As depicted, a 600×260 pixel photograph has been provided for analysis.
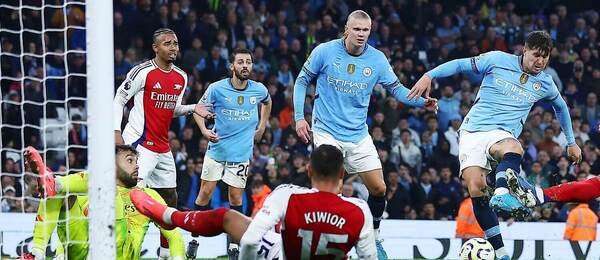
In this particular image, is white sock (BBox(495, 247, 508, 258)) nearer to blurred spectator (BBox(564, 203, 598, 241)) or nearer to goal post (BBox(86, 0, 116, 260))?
goal post (BBox(86, 0, 116, 260))

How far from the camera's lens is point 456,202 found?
1812 centimetres

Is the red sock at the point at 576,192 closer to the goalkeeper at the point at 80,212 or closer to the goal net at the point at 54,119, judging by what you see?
the goalkeeper at the point at 80,212

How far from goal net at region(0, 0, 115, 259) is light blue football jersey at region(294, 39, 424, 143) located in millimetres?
2337

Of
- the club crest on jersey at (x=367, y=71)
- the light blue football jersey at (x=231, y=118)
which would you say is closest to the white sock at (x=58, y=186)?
the club crest on jersey at (x=367, y=71)

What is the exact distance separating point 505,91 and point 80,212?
403cm

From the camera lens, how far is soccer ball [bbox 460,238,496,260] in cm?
984

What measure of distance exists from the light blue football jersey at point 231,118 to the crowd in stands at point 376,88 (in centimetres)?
339

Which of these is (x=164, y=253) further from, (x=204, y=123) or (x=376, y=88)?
(x=376, y=88)

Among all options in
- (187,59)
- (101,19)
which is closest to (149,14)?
(187,59)

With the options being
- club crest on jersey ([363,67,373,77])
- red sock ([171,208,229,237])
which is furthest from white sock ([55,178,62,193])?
club crest on jersey ([363,67,373,77])

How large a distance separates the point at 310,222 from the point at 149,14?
13.4 m

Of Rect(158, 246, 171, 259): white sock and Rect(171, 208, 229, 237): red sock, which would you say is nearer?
Rect(171, 208, 229, 237): red sock

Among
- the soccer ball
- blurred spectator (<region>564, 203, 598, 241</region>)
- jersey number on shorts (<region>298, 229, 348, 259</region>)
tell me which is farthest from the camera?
blurred spectator (<region>564, 203, 598, 241</region>)

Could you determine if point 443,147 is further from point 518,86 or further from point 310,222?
point 310,222
